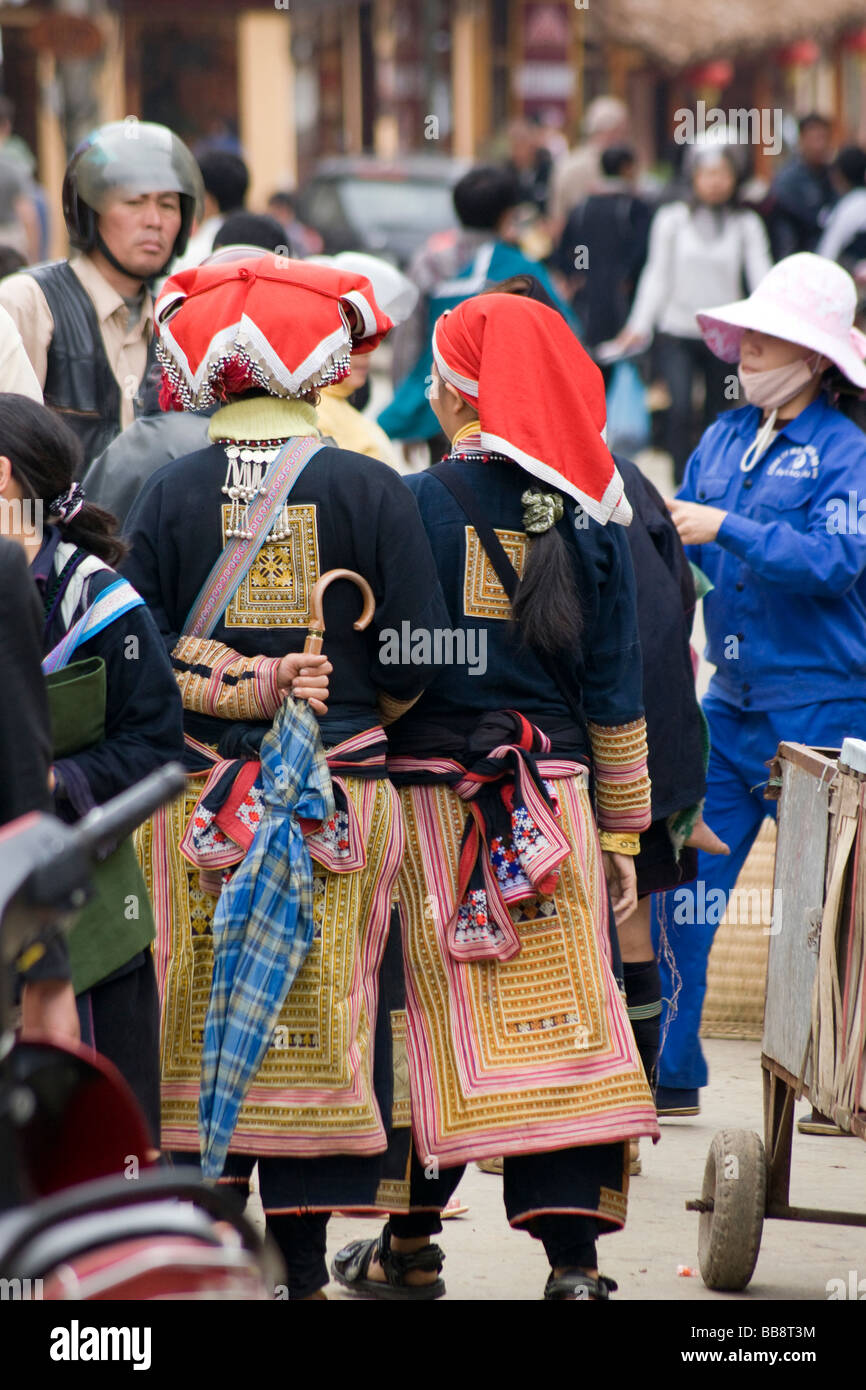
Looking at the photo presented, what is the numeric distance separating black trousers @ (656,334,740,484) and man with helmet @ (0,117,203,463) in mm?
6605

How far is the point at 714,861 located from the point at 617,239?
8.66 metres

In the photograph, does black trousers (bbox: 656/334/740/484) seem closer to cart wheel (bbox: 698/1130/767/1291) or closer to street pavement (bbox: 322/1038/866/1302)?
street pavement (bbox: 322/1038/866/1302)

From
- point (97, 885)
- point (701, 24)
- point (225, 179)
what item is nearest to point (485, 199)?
point (225, 179)

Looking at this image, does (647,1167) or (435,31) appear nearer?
(647,1167)

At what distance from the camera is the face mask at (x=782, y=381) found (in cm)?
498

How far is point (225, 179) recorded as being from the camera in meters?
7.41

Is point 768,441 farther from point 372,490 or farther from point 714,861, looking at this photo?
point 372,490

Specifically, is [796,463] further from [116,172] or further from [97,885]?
[97,885]

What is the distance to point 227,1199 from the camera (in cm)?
211

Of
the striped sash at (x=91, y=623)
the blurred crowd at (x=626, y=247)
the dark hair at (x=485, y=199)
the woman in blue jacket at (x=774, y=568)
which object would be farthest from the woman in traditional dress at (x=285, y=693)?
the dark hair at (x=485, y=199)

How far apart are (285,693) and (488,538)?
1.58 ft

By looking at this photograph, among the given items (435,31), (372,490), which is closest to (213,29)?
(435,31)

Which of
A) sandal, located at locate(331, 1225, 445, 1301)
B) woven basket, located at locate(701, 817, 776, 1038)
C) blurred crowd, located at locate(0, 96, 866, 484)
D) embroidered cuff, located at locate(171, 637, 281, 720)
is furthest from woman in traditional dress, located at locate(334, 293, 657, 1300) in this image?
blurred crowd, located at locate(0, 96, 866, 484)

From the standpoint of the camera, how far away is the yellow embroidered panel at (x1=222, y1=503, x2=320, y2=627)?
3676 millimetres
